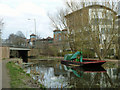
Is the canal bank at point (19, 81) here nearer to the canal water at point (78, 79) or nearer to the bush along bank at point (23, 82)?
the bush along bank at point (23, 82)

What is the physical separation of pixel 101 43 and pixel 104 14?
529 cm

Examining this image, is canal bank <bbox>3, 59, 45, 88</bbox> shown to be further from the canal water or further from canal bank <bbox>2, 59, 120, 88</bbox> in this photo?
the canal water

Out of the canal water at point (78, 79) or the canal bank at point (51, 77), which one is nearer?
the canal bank at point (51, 77)

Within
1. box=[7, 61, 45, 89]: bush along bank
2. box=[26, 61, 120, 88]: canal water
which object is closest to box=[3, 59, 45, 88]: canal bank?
box=[7, 61, 45, 89]: bush along bank

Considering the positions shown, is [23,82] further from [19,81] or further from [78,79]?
[78,79]

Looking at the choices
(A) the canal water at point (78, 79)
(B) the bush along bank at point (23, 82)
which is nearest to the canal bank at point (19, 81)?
(B) the bush along bank at point (23, 82)

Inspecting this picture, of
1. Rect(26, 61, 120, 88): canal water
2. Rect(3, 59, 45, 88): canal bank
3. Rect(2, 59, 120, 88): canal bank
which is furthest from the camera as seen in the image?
Rect(26, 61, 120, 88): canal water

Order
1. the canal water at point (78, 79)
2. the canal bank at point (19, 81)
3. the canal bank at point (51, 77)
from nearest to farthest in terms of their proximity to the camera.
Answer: the canal bank at point (19, 81)
the canal bank at point (51, 77)
the canal water at point (78, 79)

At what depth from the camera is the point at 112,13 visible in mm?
26000

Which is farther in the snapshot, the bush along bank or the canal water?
the canal water

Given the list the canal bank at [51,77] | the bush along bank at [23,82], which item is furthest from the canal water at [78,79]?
the bush along bank at [23,82]

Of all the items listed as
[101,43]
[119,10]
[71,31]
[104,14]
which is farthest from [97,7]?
[71,31]

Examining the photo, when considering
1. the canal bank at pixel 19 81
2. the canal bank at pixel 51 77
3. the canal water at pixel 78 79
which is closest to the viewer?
the canal bank at pixel 19 81

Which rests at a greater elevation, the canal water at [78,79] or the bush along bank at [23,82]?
the bush along bank at [23,82]
